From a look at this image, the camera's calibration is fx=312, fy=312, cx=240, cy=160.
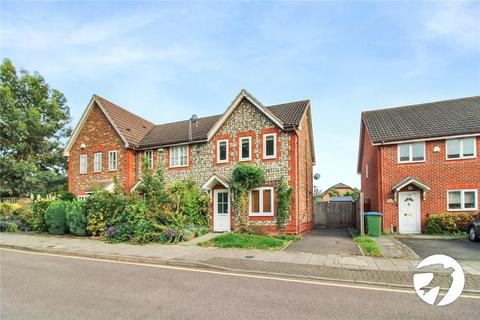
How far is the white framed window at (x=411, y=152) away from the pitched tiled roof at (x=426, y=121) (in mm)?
508

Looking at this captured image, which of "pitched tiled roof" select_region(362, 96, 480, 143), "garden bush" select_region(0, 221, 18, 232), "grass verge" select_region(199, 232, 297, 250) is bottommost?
"garden bush" select_region(0, 221, 18, 232)

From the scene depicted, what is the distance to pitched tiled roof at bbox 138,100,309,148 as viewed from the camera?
720 inches

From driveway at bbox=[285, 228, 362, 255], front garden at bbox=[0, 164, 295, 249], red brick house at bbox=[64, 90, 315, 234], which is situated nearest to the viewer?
driveway at bbox=[285, 228, 362, 255]

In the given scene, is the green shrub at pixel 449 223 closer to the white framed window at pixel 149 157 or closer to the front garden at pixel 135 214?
the front garden at pixel 135 214

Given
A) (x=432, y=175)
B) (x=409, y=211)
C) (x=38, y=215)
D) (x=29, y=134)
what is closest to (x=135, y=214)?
(x=38, y=215)

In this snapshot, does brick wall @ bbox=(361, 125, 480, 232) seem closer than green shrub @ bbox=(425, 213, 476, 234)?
No

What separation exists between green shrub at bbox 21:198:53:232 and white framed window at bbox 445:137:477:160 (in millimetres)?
23737

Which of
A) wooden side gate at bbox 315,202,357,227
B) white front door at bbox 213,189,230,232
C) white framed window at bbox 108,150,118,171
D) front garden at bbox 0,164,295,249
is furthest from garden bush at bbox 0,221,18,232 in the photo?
wooden side gate at bbox 315,202,357,227

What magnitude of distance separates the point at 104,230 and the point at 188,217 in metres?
4.43

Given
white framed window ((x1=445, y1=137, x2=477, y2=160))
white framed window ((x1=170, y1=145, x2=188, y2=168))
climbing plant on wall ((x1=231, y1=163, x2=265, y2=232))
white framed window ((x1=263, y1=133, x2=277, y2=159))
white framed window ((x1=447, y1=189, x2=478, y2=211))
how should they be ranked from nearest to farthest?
1. white framed window ((x1=447, y1=189, x2=478, y2=211))
2. white framed window ((x1=445, y1=137, x2=477, y2=160))
3. climbing plant on wall ((x1=231, y1=163, x2=265, y2=232))
4. white framed window ((x1=263, y1=133, x2=277, y2=159))
5. white framed window ((x1=170, y1=145, x2=188, y2=168))

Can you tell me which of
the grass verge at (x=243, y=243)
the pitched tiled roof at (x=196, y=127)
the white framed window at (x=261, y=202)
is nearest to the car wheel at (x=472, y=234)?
the grass verge at (x=243, y=243)

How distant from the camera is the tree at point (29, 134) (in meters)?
32.8

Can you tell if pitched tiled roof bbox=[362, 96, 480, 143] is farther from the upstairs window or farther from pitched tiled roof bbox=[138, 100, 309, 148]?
pitched tiled roof bbox=[138, 100, 309, 148]

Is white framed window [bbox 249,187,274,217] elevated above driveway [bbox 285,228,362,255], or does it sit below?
above
